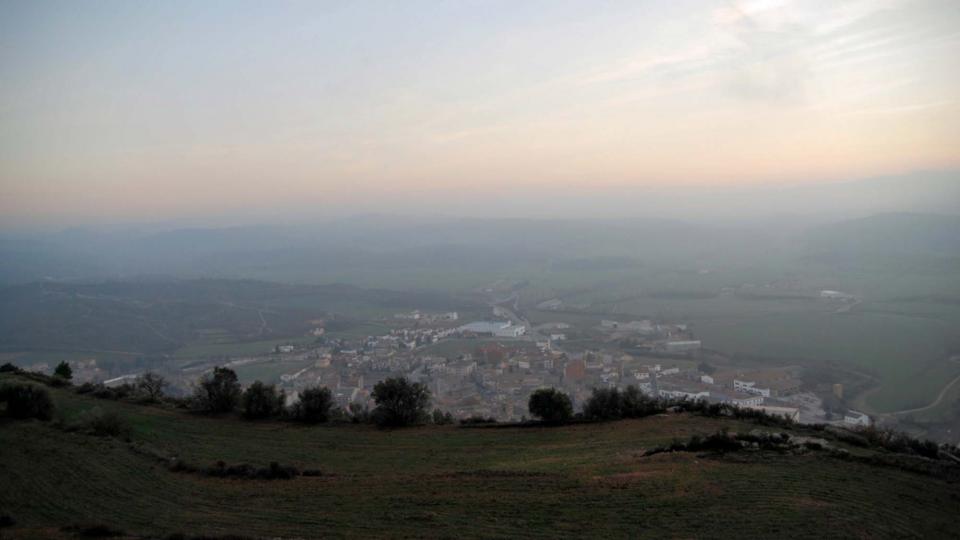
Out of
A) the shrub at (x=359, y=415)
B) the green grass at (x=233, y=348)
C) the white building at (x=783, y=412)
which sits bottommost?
the green grass at (x=233, y=348)

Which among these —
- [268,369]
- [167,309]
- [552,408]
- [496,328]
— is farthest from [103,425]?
[167,309]

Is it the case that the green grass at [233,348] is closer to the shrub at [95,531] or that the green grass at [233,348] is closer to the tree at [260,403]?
the tree at [260,403]

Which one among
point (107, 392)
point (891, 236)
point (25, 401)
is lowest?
point (107, 392)

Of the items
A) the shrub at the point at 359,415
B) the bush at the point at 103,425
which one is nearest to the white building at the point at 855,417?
the shrub at the point at 359,415

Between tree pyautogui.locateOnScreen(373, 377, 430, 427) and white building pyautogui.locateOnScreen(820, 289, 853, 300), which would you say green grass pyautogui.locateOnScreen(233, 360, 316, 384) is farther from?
white building pyautogui.locateOnScreen(820, 289, 853, 300)

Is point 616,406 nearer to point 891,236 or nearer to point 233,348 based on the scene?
point 233,348

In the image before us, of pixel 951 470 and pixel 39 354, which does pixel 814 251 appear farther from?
pixel 39 354
